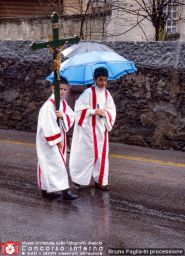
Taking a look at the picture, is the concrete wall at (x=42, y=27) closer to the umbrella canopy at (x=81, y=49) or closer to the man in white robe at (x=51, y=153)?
the umbrella canopy at (x=81, y=49)

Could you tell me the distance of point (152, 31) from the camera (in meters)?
19.5

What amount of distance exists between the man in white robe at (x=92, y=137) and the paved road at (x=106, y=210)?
8.2 inches

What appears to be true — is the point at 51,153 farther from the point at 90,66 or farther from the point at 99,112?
the point at 90,66

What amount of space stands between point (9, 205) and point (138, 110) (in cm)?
448

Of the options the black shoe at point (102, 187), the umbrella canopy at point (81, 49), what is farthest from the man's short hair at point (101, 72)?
the black shoe at point (102, 187)

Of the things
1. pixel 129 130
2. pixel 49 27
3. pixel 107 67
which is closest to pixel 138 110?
pixel 129 130

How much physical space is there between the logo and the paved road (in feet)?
0.20

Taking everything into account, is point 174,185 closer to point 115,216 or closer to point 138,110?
point 115,216

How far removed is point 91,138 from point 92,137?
0.06ft

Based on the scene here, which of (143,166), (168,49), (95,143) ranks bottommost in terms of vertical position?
(143,166)

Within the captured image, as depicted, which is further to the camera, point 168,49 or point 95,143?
point 168,49

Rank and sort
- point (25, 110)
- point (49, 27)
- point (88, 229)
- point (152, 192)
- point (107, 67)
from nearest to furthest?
point (88, 229) < point (152, 192) < point (107, 67) < point (25, 110) < point (49, 27)

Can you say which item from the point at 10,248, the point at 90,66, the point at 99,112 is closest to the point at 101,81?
Result: the point at 99,112

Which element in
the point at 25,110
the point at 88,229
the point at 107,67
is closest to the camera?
the point at 88,229
